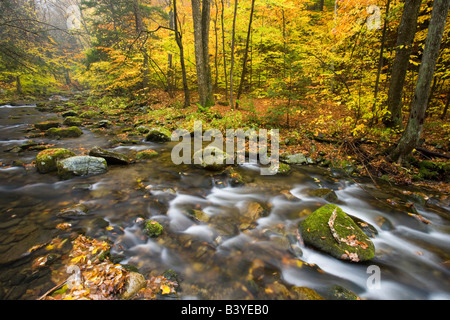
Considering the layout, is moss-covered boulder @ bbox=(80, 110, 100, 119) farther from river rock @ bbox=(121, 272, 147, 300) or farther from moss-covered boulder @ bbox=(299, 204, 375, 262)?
moss-covered boulder @ bbox=(299, 204, 375, 262)

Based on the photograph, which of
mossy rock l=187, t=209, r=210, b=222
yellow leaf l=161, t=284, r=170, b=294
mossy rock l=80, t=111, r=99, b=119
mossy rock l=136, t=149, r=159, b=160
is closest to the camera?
yellow leaf l=161, t=284, r=170, b=294

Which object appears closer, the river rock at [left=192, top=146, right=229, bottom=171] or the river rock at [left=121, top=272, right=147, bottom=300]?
the river rock at [left=121, top=272, right=147, bottom=300]

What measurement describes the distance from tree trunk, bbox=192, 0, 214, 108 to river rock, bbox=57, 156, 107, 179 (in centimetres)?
764

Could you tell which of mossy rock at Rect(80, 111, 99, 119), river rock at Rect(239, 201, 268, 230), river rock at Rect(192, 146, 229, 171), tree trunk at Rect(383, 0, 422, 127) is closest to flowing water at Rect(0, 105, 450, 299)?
river rock at Rect(239, 201, 268, 230)

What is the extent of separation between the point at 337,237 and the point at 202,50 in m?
12.3

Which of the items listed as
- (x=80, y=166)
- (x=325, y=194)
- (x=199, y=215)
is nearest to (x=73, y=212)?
(x=80, y=166)

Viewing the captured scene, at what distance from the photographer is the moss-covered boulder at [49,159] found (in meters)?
6.17

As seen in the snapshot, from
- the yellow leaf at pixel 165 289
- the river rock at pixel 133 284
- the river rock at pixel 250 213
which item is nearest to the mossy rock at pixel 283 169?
the river rock at pixel 250 213

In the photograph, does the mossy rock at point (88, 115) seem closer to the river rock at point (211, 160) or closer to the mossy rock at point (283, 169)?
the river rock at point (211, 160)

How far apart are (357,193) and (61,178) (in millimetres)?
8669

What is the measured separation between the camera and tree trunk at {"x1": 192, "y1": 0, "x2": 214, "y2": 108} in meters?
11.3

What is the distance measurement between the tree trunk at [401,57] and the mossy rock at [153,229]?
839cm

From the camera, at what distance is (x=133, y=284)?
2.76 m

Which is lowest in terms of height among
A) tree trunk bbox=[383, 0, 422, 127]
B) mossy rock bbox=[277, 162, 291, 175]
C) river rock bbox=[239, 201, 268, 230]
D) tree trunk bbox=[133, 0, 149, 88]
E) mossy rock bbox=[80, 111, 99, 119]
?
river rock bbox=[239, 201, 268, 230]
